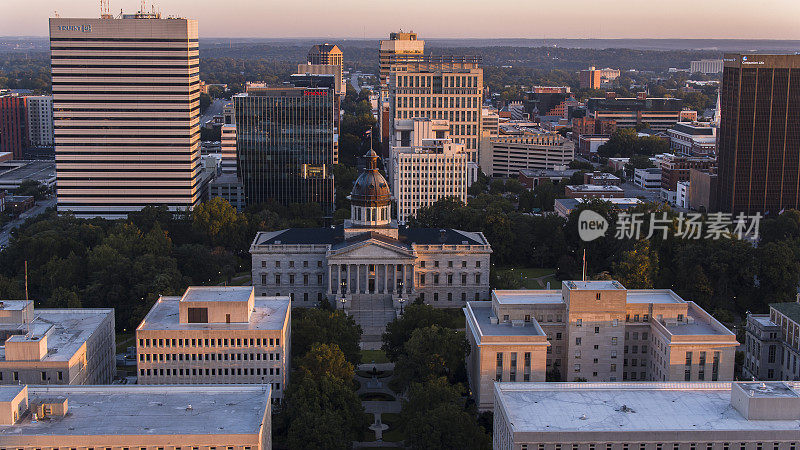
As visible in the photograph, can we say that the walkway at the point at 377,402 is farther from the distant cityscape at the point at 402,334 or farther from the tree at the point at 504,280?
the tree at the point at 504,280

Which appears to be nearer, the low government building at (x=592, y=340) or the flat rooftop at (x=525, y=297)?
the low government building at (x=592, y=340)

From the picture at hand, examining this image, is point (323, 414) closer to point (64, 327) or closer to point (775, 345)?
point (64, 327)

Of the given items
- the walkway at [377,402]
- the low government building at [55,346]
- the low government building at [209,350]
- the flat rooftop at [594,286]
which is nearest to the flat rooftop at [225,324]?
the low government building at [209,350]

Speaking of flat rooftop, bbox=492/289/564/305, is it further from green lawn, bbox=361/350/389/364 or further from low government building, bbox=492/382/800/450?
low government building, bbox=492/382/800/450

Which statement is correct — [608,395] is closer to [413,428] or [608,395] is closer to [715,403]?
[715,403]

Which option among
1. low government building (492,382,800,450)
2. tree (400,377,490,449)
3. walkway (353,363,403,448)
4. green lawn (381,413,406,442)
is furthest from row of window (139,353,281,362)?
low government building (492,382,800,450)

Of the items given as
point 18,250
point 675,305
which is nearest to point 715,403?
point 675,305
